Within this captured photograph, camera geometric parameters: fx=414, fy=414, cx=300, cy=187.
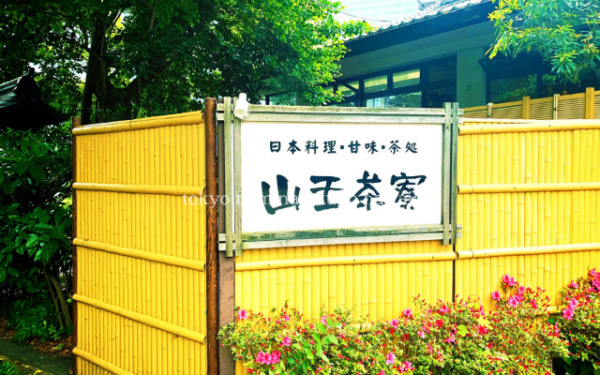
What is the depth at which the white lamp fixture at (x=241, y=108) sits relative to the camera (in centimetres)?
300

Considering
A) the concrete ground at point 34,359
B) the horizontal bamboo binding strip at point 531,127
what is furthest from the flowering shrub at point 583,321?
the concrete ground at point 34,359

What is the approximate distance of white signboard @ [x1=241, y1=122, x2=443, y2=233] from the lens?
10.3ft

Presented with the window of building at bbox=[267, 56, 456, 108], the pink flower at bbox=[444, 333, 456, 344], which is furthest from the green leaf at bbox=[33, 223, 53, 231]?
the window of building at bbox=[267, 56, 456, 108]

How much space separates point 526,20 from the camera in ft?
19.8

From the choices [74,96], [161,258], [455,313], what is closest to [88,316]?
[161,258]

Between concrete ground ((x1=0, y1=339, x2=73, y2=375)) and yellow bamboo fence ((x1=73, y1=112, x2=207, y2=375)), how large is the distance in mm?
422

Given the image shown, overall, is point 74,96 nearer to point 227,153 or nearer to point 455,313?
point 227,153

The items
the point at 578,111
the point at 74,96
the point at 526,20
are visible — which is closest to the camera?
the point at 578,111

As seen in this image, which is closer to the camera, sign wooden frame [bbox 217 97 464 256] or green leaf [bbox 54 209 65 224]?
sign wooden frame [bbox 217 97 464 256]

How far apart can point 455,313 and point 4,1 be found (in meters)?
7.52

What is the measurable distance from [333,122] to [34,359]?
164 inches

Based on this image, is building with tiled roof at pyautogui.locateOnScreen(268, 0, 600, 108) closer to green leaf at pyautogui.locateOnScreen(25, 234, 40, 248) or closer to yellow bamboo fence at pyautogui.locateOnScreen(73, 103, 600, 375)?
yellow bamboo fence at pyautogui.locateOnScreen(73, 103, 600, 375)

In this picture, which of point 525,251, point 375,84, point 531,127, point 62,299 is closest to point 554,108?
point 531,127

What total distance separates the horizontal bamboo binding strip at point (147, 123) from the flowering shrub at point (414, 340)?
4.99 feet
